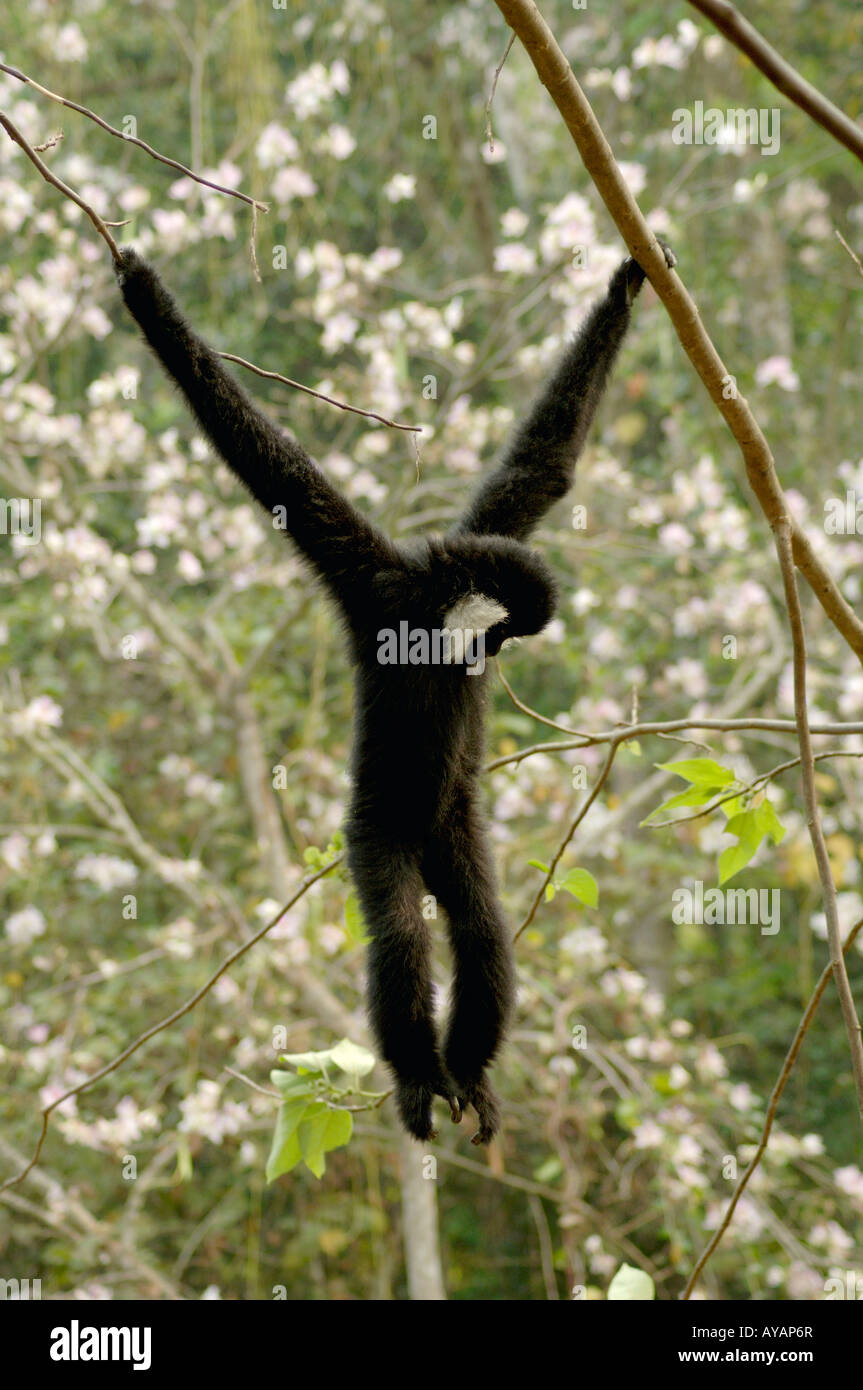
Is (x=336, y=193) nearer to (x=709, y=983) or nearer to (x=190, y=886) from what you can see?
Answer: (x=190, y=886)

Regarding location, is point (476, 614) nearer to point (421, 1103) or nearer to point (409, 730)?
point (409, 730)

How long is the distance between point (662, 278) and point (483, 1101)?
161 centimetres

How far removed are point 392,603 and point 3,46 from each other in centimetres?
536

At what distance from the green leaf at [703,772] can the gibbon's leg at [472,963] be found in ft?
2.29

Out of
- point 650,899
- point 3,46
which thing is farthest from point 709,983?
point 3,46

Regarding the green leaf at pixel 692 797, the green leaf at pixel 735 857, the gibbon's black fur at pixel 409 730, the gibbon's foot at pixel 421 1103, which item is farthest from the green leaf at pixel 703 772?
the gibbon's foot at pixel 421 1103

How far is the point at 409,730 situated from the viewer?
2480mm

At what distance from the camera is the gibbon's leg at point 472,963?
8.07 ft

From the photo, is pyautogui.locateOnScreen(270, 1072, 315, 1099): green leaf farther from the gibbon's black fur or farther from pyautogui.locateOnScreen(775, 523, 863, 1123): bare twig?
pyautogui.locateOnScreen(775, 523, 863, 1123): bare twig

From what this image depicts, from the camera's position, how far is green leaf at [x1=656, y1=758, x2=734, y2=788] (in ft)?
→ 6.41

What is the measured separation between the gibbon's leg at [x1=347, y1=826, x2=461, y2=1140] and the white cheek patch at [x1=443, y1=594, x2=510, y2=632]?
51 cm

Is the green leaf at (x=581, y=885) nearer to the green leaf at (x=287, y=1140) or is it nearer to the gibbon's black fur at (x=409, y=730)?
the gibbon's black fur at (x=409, y=730)

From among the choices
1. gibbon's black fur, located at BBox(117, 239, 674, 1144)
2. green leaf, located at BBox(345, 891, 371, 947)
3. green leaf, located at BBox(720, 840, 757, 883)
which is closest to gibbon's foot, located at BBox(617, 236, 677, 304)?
gibbon's black fur, located at BBox(117, 239, 674, 1144)

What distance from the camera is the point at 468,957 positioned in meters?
2.50
